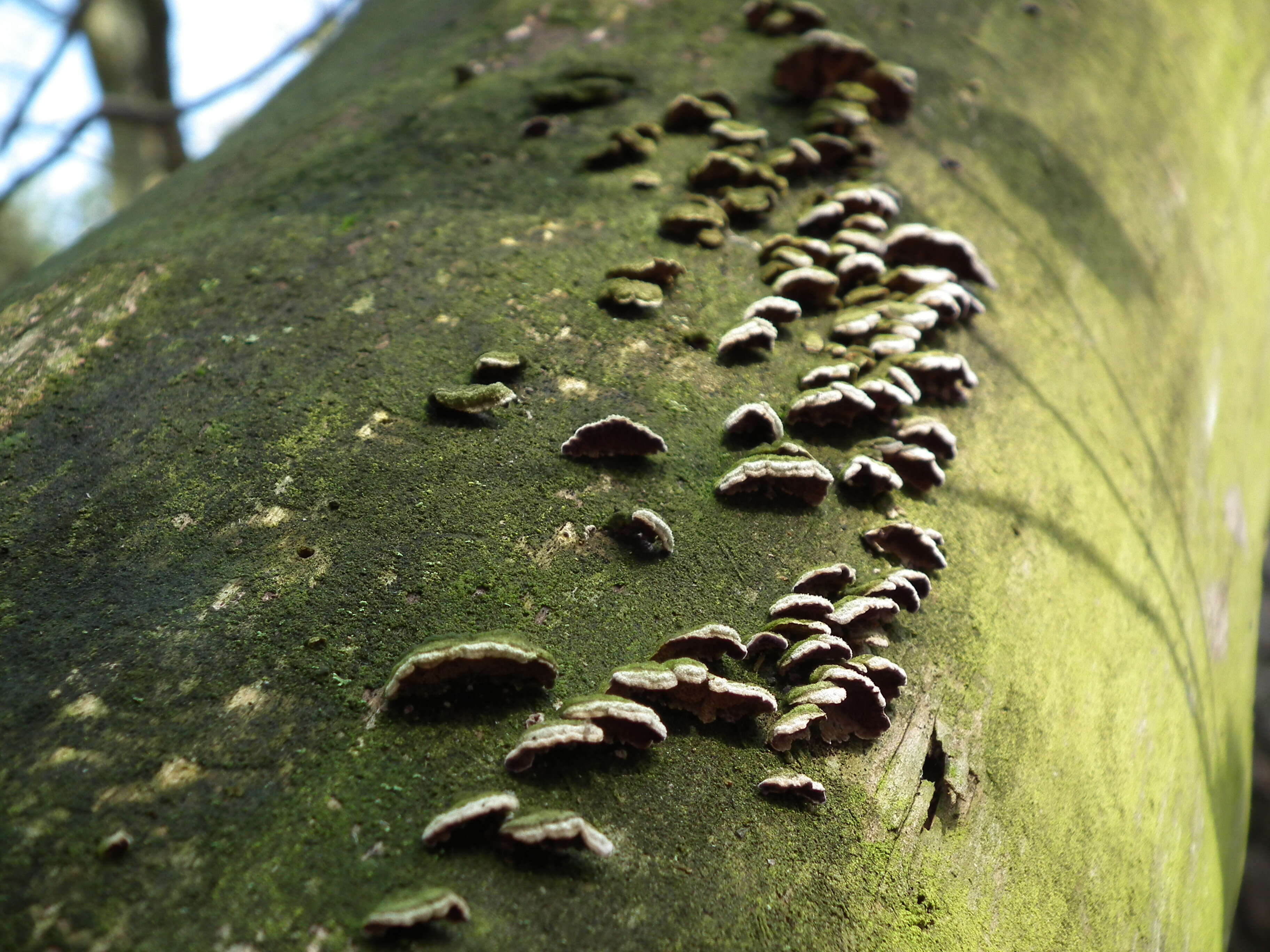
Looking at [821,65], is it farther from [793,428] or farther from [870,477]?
[870,477]

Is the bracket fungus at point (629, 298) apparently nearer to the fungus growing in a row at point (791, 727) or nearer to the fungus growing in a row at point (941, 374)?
the fungus growing in a row at point (941, 374)

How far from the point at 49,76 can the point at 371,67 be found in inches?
237

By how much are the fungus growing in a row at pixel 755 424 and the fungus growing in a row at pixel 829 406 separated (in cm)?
6

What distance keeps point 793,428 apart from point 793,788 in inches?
40.5

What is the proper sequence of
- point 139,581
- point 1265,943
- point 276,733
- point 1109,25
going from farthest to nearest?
point 1265,943, point 1109,25, point 139,581, point 276,733

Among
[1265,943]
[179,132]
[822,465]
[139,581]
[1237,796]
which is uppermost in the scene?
[139,581]

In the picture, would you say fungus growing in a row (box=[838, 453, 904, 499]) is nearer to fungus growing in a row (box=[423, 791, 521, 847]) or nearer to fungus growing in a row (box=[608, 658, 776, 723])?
fungus growing in a row (box=[608, 658, 776, 723])

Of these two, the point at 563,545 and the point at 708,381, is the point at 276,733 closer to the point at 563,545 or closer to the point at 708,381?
the point at 563,545

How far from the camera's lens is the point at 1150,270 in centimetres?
353

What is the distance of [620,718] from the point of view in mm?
1561

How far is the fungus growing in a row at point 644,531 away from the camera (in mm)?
1930

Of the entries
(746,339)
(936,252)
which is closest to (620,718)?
(746,339)

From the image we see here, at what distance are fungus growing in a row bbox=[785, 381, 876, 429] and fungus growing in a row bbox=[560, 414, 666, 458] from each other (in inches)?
16.9

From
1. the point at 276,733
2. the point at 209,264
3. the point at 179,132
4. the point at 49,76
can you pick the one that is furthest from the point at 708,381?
the point at 179,132
